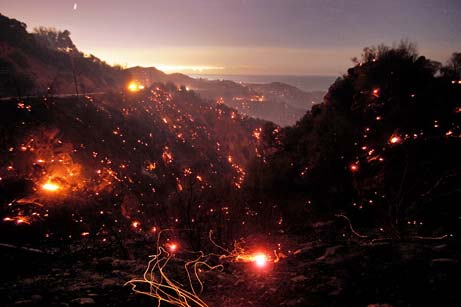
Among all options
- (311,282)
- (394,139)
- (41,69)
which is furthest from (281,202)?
(41,69)

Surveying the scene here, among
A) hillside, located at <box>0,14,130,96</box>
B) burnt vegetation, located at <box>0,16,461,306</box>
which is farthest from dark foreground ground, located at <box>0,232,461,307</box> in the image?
hillside, located at <box>0,14,130,96</box>

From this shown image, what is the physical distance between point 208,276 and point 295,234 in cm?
837

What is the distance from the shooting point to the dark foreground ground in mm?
4699

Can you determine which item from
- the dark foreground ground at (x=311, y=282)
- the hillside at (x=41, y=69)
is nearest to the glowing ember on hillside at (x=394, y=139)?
the dark foreground ground at (x=311, y=282)

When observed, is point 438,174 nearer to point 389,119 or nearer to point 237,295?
point 389,119

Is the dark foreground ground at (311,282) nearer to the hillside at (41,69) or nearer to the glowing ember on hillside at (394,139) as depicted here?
the glowing ember on hillside at (394,139)

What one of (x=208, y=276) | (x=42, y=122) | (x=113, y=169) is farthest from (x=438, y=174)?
(x=42, y=122)

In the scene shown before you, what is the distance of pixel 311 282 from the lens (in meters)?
5.77

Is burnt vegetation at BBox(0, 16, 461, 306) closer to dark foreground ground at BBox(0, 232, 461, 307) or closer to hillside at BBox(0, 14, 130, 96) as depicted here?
dark foreground ground at BBox(0, 232, 461, 307)

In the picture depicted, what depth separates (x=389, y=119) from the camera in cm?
1952

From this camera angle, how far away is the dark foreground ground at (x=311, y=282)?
15.4 feet

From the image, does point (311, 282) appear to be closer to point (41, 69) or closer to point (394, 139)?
point (394, 139)

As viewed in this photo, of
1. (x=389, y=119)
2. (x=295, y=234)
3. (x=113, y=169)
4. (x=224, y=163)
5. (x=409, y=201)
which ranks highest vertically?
(x=389, y=119)

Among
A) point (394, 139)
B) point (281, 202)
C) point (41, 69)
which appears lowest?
point (281, 202)
